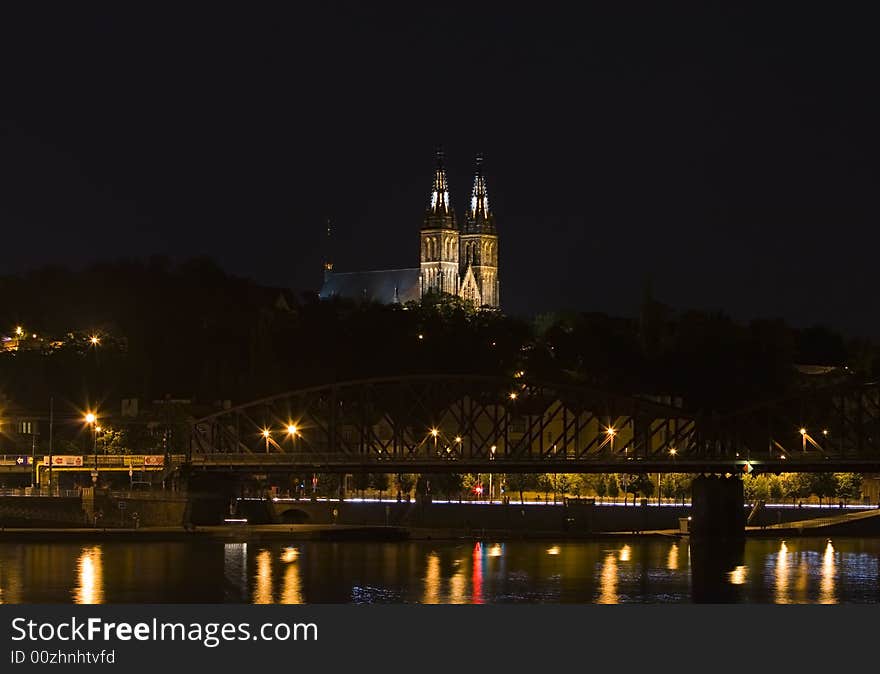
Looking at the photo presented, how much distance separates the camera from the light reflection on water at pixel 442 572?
92.8 m

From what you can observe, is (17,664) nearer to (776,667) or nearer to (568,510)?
(776,667)

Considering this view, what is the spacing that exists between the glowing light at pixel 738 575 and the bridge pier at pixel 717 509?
18406 millimetres

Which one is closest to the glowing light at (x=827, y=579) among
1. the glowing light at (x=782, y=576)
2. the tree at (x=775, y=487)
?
the glowing light at (x=782, y=576)

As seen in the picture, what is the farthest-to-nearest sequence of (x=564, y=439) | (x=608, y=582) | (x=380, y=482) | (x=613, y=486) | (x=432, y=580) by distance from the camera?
(x=380, y=482)
(x=613, y=486)
(x=564, y=439)
(x=432, y=580)
(x=608, y=582)

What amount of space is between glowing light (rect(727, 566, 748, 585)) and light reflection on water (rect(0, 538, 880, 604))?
5 centimetres

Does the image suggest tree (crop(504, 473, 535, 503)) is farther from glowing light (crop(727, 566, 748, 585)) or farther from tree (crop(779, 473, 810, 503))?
glowing light (crop(727, 566, 748, 585))

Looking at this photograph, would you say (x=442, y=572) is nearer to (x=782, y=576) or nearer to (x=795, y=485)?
(x=782, y=576)

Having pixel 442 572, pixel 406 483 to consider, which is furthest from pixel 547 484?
pixel 442 572

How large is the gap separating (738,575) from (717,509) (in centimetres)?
2362

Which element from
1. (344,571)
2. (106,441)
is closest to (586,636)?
(344,571)

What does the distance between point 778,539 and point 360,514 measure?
34687 mm

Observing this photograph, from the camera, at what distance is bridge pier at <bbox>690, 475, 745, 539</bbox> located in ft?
413

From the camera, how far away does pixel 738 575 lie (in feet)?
338

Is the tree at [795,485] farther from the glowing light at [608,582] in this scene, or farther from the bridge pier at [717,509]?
the glowing light at [608,582]
